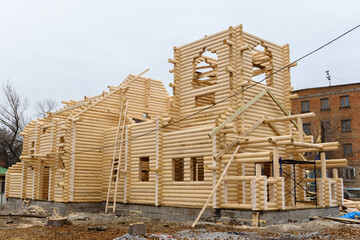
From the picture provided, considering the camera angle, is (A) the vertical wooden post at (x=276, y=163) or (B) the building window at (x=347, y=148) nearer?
(A) the vertical wooden post at (x=276, y=163)

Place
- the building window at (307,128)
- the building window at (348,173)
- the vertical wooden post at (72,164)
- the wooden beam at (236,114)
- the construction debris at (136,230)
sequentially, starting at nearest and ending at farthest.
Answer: the construction debris at (136,230) < the wooden beam at (236,114) < the vertical wooden post at (72,164) < the building window at (348,173) < the building window at (307,128)

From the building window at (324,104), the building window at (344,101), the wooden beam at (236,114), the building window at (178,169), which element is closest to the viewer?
the wooden beam at (236,114)

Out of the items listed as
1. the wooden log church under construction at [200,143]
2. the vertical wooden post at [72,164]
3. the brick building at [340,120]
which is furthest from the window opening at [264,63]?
the brick building at [340,120]

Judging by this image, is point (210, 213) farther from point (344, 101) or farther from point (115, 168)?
point (344, 101)

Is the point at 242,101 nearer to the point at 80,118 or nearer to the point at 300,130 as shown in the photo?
the point at 300,130

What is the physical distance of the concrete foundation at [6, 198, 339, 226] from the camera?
1556cm

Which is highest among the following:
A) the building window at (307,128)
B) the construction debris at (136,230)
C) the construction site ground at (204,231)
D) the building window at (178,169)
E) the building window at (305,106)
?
the building window at (305,106)

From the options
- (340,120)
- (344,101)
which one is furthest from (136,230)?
(344,101)

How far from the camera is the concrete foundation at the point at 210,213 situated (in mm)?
15562

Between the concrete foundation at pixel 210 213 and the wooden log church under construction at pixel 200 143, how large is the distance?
30 centimetres

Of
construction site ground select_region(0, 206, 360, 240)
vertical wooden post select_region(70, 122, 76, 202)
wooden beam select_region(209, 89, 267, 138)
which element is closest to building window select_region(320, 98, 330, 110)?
wooden beam select_region(209, 89, 267, 138)

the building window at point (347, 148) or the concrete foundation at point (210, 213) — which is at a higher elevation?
the building window at point (347, 148)

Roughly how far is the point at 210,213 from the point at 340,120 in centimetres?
3296

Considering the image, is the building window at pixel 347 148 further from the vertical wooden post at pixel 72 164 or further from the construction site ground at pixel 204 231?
the vertical wooden post at pixel 72 164
